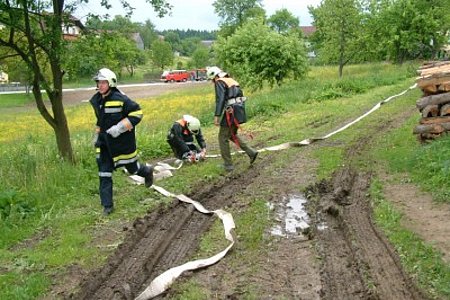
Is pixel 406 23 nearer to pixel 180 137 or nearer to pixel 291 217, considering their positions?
pixel 180 137

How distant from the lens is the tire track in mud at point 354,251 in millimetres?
4711

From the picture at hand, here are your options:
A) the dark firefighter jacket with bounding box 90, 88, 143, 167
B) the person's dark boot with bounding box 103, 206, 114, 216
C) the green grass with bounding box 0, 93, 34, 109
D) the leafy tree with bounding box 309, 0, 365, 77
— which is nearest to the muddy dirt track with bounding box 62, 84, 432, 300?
the person's dark boot with bounding box 103, 206, 114, 216

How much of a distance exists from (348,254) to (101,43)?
652 centimetres

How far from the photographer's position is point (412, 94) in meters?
19.6

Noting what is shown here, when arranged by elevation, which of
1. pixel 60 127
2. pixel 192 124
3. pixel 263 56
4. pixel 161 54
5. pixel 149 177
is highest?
pixel 161 54

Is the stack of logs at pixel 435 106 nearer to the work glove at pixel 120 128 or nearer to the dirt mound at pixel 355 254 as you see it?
the dirt mound at pixel 355 254

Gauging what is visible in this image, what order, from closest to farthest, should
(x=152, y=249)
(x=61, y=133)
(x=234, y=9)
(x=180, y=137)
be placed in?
(x=152, y=249) < (x=61, y=133) < (x=180, y=137) < (x=234, y=9)

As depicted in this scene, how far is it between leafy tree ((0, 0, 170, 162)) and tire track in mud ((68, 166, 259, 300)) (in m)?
3.51

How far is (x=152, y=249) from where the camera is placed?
5973 mm

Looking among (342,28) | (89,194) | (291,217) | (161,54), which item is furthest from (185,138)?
(161,54)

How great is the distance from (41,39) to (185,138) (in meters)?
3.52

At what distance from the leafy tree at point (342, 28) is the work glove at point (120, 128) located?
27.8 m

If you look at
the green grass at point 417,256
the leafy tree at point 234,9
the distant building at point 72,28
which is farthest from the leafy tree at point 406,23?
the leafy tree at point 234,9

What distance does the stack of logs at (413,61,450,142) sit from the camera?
9.84m
